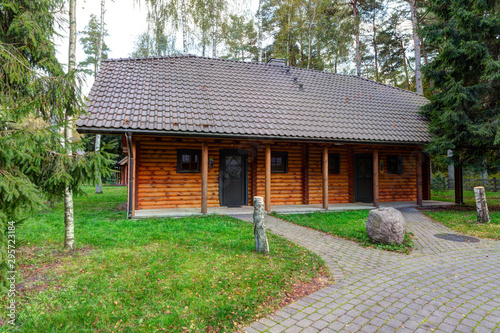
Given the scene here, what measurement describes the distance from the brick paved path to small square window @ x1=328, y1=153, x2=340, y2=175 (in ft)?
20.0

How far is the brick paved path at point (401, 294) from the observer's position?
9.16ft

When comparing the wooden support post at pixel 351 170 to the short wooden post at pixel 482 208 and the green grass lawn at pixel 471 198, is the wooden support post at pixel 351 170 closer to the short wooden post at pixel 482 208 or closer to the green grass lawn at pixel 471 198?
the short wooden post at pixel 482 208

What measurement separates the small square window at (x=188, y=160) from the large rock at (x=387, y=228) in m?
6.18

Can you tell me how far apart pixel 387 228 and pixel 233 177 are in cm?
590

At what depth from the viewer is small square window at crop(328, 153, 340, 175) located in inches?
460

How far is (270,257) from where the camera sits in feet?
15.4

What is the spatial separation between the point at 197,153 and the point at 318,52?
54.4 feet

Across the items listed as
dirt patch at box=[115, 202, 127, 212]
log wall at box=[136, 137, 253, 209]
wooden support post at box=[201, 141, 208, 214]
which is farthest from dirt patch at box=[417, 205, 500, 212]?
dirt patch at box=[115, 202, 127, 212]

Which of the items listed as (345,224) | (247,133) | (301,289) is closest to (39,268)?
(301,289)

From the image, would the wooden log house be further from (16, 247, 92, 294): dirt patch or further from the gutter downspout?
(16, 247, 92, 294): dirt patch

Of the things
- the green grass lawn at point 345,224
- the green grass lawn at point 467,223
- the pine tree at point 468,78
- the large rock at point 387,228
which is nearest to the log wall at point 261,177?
the green grass lawn at point 345,224

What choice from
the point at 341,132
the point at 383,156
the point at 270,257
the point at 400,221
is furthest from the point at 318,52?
the point at 270,257

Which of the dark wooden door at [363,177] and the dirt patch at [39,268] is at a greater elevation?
the dark wooden door at [363,177]

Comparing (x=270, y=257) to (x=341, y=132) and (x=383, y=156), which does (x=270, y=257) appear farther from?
(x=383, y=156)
